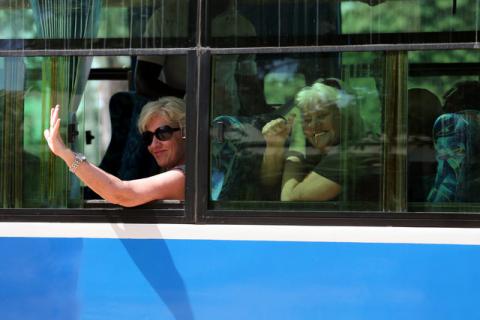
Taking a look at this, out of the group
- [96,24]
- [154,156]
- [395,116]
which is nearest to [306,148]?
[395,116]

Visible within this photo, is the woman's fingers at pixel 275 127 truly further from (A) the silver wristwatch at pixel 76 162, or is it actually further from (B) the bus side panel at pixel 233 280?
(A) the silver wristwatch at pixel 76 162

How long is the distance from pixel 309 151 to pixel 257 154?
0.73ft

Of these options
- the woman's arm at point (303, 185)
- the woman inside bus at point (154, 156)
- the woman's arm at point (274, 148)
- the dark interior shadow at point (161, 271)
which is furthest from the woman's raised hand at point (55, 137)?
the woman's arm at point (303, 185)

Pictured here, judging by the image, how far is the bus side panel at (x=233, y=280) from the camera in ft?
9.91

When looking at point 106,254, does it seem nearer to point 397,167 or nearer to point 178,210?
point 178,210

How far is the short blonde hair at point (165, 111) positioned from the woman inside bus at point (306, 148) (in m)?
0.45

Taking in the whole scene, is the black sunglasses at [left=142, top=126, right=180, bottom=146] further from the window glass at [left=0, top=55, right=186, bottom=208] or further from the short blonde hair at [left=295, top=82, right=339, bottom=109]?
the short blonde hair at [left=295, top=82, right=339, bottom=109]

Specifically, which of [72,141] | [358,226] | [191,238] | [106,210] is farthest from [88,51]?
[358,226]

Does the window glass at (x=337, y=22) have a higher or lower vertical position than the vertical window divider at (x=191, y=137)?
higher

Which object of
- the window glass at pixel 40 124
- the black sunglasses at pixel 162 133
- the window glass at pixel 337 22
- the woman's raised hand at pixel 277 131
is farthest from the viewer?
the black sunglasses at pixel 162 133

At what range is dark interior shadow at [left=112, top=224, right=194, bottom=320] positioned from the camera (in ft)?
10.3

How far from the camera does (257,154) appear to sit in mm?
3127

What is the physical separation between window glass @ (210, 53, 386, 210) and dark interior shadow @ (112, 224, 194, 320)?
0.31 metres

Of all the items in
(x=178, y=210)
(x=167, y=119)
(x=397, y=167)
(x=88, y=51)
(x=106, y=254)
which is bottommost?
(x=106, y=254)
